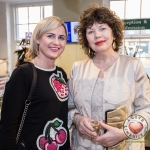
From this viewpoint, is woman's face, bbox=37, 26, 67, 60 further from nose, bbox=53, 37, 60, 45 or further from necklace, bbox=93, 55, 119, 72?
necklace, bbox=93, 55, 119, 72

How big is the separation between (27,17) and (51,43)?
2.82 metres

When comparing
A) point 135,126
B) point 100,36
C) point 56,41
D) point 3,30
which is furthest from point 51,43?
point 3,30

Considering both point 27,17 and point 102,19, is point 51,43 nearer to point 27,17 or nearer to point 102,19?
point 102,19

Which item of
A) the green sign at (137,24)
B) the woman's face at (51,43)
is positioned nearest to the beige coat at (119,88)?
the woman's face at (51,43)

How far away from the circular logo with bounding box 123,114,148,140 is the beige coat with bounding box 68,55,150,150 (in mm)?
47

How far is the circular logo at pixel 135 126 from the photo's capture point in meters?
1.02

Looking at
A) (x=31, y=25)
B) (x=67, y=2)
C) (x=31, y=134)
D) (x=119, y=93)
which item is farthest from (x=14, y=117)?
(x=31, y=25)

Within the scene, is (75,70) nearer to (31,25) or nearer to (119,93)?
(119,93)

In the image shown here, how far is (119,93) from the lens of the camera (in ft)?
3.65

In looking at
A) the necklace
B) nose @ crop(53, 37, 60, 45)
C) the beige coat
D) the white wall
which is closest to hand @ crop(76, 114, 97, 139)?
the beige coat

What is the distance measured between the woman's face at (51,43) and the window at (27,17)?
2.61m

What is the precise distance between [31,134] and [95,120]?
1.17 ft

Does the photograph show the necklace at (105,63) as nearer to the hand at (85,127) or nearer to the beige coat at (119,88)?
the beige coat at (119,88)

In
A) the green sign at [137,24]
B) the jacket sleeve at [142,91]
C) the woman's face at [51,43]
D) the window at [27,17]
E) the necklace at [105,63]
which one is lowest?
the jacket sleeve at [142,91]
